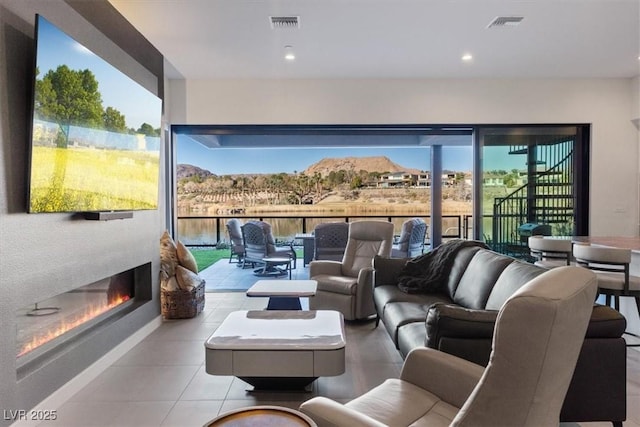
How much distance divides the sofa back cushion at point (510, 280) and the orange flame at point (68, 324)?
9.62 feet

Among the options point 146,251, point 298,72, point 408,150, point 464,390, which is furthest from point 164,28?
point 408,150

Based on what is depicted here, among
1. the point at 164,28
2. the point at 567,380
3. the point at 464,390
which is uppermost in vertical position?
the point at 164,28

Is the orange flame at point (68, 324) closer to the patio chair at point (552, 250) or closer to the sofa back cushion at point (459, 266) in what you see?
the sofa back cushion at point (459, 266)

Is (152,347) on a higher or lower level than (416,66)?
lower

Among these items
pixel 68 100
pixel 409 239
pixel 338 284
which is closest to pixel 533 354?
pixel 68 100

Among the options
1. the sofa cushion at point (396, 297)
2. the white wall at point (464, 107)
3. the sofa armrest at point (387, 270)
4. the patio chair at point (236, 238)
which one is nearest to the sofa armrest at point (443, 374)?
the sofa cushion at point (396, 297)

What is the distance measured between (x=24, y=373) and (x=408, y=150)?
26.6 ft

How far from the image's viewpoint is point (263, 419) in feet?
4.17

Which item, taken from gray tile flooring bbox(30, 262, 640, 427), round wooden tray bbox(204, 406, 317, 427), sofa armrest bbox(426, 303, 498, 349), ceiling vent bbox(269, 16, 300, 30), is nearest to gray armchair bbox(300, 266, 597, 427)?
round wooden tray bbox(204, 406, 317, 427)

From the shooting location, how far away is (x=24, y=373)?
7.33 feet

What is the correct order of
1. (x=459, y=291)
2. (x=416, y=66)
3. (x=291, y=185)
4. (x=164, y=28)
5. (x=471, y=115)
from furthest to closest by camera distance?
(x=291, y=185) → (x=471, y=115) → (x=416, y=66) → (x=164, y=28) → (x=459, y=291)

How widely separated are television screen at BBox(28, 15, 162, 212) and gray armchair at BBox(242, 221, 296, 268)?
322cm

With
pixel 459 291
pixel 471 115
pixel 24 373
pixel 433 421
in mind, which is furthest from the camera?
pixel 471 115

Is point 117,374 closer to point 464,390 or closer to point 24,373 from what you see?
point 24,373
